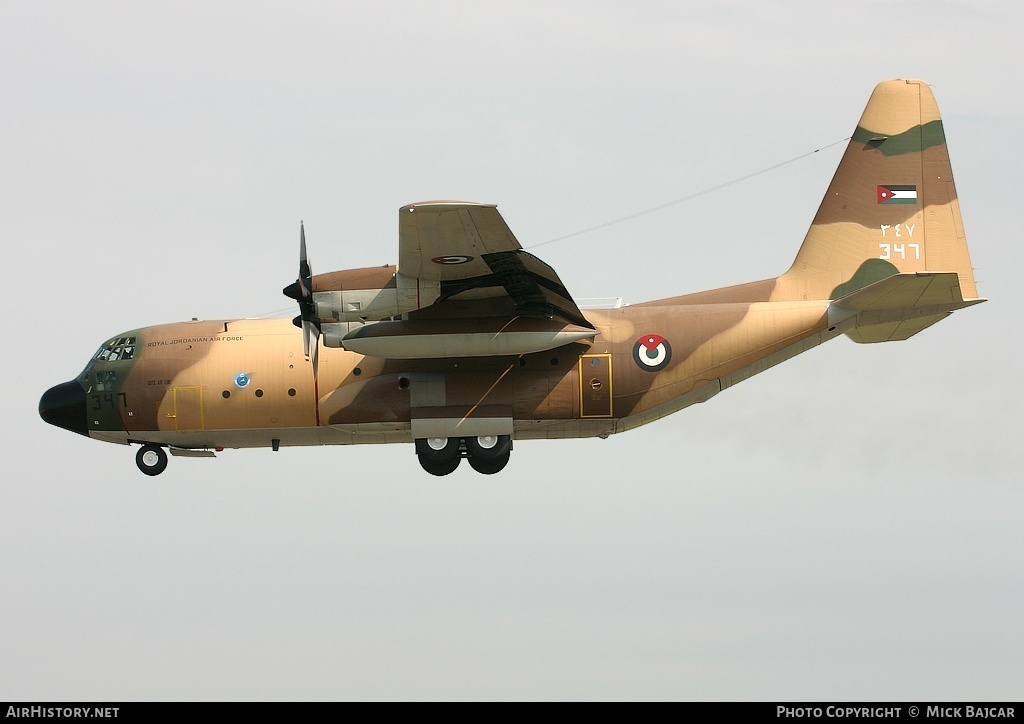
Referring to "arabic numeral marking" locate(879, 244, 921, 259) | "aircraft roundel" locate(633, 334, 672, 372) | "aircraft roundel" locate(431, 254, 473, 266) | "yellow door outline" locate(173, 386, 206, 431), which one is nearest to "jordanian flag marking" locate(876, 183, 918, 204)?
"arabic numeral marking" locate(879, 244, 921, 259)

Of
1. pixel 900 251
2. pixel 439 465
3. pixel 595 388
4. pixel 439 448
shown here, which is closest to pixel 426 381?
pixel 439 448

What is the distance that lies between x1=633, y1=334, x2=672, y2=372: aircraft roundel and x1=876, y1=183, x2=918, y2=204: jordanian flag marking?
526 centimetres

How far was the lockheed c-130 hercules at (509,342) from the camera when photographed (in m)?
26.8

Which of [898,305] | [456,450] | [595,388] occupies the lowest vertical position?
[456,450]

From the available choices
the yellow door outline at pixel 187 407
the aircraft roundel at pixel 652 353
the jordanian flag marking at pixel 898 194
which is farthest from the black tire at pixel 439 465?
the jordanian flag marking at pixel 898 194

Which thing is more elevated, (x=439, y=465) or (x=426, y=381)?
(x=426, y=381)

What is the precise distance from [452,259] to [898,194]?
930 centimetres

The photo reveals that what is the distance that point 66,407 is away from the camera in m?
29.0

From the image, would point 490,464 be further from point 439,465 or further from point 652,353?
point 652,353

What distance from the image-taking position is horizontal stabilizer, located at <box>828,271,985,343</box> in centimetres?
2673

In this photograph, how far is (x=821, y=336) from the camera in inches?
1110

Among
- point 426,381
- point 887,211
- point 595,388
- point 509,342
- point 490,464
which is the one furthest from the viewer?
point 887,211
